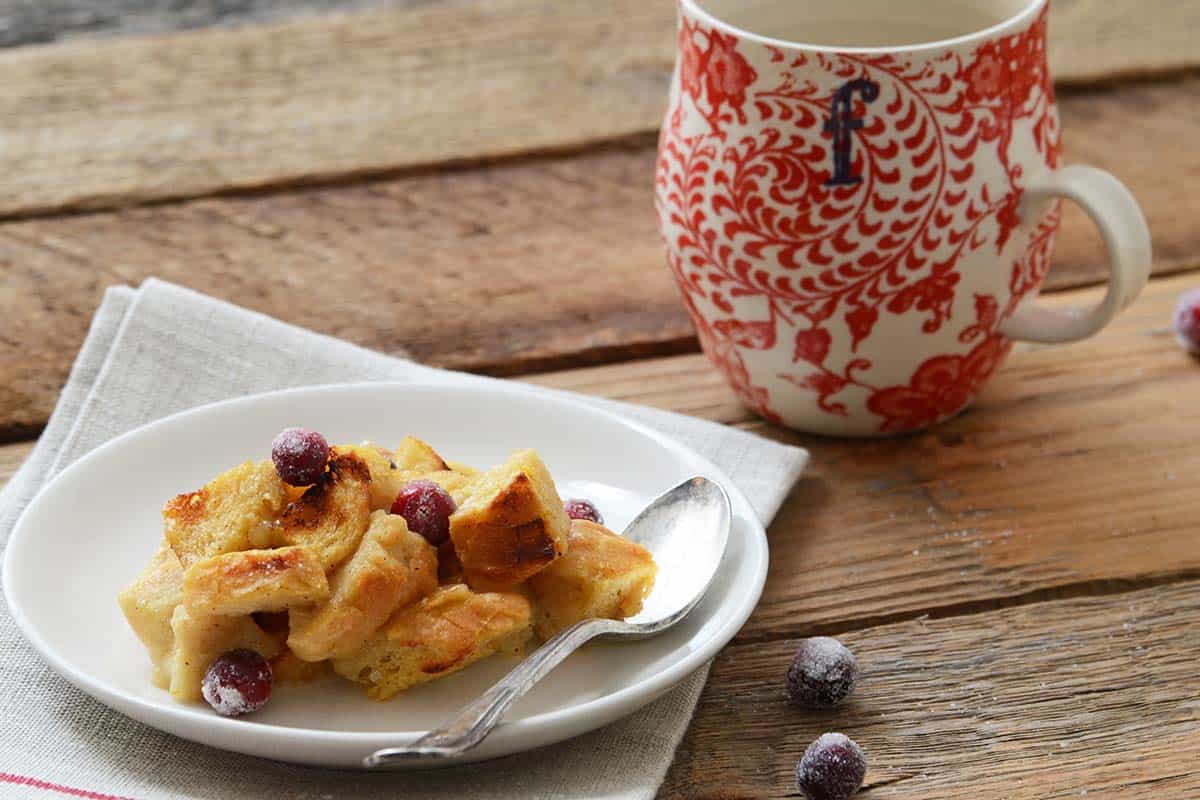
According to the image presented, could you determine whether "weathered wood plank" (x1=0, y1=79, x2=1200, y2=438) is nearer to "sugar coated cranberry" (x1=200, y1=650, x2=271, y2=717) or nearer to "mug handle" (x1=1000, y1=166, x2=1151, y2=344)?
"mug handle" (x1=1000, y1=166, x2=1151, y2=344)

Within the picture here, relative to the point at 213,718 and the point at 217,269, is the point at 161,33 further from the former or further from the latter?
the point at 213,718

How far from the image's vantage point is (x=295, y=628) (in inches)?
43.6

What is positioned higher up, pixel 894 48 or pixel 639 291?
pixel 894 48

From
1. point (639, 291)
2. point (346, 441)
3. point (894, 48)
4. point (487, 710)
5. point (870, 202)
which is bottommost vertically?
point (639, 291)

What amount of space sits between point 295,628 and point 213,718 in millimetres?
88

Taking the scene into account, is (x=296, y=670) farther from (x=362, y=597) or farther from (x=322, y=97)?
(x=322, y=97)

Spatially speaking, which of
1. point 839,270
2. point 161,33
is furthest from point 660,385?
point 161,33

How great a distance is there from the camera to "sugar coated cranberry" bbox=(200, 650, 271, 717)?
3.53 ft

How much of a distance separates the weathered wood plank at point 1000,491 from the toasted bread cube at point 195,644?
0.44 m

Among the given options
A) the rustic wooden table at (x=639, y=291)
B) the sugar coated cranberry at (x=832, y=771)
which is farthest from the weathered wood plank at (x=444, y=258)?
the sugar coated cranberry at (x=832, y=771)

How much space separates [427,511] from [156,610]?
0.21m

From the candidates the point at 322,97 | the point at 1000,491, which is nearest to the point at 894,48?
the point at 1000,491

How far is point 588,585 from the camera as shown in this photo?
1.17 meters

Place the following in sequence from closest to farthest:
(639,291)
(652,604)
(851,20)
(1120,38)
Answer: (652,604), (851,20), (639,291), (1120,38)
